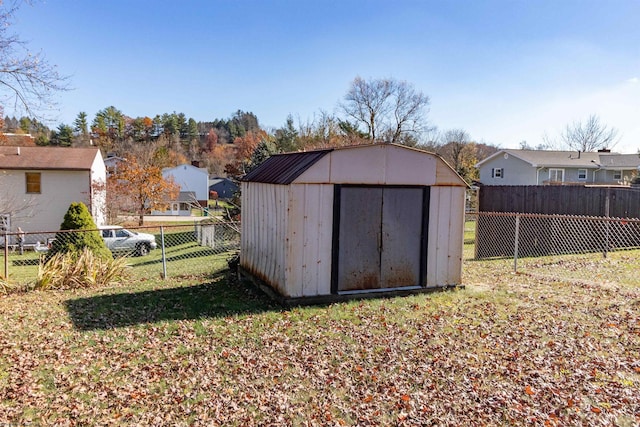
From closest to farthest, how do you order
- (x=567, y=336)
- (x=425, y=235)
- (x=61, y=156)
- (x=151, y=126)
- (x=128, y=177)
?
(x=567, y=336), (x=425, y=235), (x=61, y=156), (x=128, y=177), (x=151, y=126)

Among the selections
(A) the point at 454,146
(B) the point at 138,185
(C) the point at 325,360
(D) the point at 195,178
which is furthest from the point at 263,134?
(C) the point at 325,360

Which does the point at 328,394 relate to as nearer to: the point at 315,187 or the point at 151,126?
the point at 315,187

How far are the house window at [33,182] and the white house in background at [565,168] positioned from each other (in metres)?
32.4

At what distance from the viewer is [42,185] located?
76.4 ft

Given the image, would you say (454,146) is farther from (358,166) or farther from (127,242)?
(358,166)

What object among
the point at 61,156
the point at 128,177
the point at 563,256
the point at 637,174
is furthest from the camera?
the point at 637,174

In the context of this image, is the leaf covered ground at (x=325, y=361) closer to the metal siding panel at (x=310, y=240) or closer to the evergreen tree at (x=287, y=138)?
the metal siding panel at (x=310, y=240)

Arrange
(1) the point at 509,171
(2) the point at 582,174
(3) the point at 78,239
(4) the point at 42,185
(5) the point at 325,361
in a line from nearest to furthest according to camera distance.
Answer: (5) the point at 325,361
(3) the point at 78,239
(4) the point at 42,185
(2) the point at 582,174
(1) the point at 509,171

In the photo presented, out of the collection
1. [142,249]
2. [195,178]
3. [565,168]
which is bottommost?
[142,249]

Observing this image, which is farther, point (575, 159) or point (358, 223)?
point (575, 159)

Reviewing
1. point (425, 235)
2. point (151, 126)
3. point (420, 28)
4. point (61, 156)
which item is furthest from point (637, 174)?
point (151, 126)

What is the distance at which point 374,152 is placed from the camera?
6926 millimetres

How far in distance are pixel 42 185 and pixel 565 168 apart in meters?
35.3

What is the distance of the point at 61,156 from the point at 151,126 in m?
46.7
